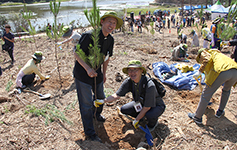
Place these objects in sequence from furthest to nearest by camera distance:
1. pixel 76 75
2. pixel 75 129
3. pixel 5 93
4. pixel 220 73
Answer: pixel 5 93 < pixel 75 129 < pixel 220 73 < pixel 76 75

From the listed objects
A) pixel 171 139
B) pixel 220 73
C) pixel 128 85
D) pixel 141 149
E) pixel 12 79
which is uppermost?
pixel 220 73

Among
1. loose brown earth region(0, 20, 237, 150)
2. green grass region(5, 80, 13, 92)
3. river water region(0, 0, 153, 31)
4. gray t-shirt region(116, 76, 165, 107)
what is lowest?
loose brown earth region(0, 20, 237, 150)

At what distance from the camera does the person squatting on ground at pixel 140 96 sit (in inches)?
95.9

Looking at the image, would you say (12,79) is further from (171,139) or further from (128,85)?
(171,139)

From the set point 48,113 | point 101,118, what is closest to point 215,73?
point 101,118

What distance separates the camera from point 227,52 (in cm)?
780

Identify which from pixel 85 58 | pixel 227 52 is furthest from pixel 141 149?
pixel 227 52

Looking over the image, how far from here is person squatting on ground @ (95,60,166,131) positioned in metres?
2.43

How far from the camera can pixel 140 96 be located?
2.75 meters

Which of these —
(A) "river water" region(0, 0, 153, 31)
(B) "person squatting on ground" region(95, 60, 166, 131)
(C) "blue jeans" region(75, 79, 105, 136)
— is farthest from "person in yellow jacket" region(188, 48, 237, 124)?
(A) "river water" region(0, 0, 153, 31)

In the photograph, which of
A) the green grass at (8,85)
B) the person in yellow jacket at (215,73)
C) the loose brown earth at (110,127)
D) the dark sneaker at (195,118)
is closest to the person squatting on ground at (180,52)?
the loose brown earth at (110,127)

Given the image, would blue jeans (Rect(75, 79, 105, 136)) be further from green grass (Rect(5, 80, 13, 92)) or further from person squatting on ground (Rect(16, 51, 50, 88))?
green grass (Rect(5, 80, 13, 92))

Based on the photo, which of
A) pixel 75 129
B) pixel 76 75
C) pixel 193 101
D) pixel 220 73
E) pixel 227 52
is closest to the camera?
pixel 76 75

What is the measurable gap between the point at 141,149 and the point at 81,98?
114cm
